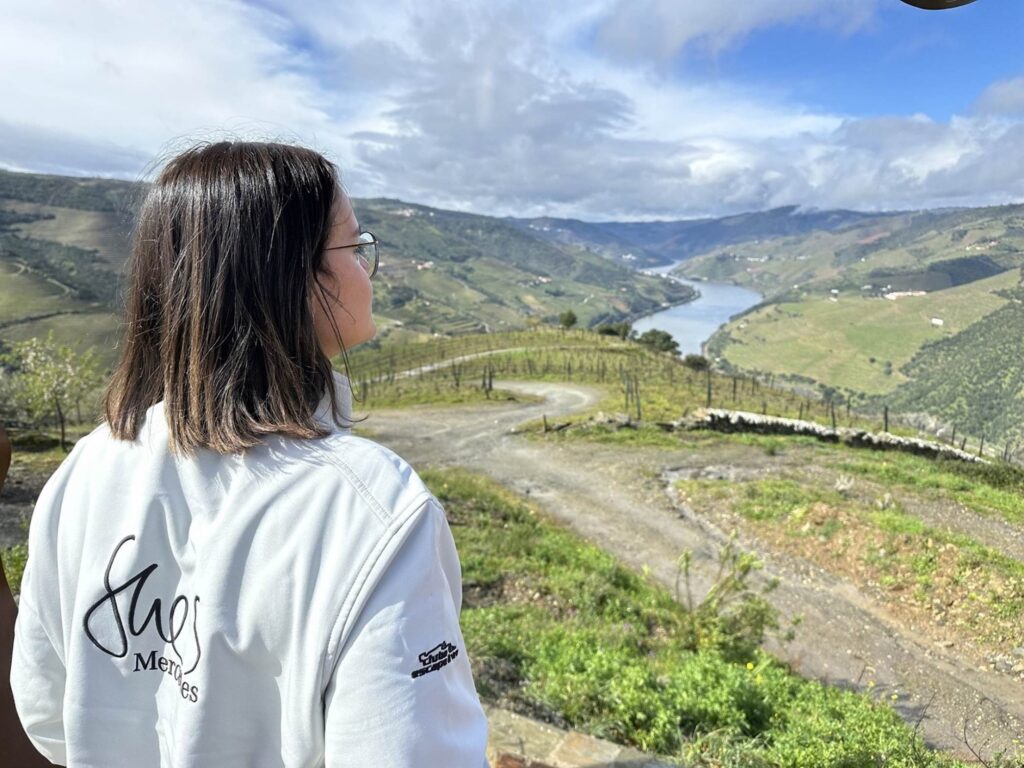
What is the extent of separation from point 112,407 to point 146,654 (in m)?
0.47

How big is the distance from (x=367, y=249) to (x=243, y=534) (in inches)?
24.6

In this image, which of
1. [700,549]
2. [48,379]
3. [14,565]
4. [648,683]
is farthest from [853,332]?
[14,565]

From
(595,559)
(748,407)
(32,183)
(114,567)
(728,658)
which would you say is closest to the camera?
(114,567)

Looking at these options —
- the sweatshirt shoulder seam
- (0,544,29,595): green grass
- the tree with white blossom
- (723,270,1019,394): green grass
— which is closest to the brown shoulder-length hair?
the sweatshirt shoulder seam

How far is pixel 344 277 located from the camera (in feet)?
3.88

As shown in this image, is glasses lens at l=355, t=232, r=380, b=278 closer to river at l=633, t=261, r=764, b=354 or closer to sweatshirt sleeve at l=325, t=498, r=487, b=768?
sweatshirt sleeve at l=325, t=498, r=487, b=768

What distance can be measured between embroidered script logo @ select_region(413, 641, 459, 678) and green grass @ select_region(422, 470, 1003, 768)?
2.72 meters

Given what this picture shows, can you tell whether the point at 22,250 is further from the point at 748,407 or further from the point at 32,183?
the point at 748,407

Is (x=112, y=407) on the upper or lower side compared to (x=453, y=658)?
upper

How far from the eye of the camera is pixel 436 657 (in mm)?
895

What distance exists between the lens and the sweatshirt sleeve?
2.74 ft

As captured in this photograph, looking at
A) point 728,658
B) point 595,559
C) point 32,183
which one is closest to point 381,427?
point 595,559

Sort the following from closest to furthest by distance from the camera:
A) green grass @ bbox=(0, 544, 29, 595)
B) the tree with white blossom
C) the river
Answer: green grass @ bbox=(0, 544, 29, 595)
the tree with white blossom
the river

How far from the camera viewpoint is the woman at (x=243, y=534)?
856mm
